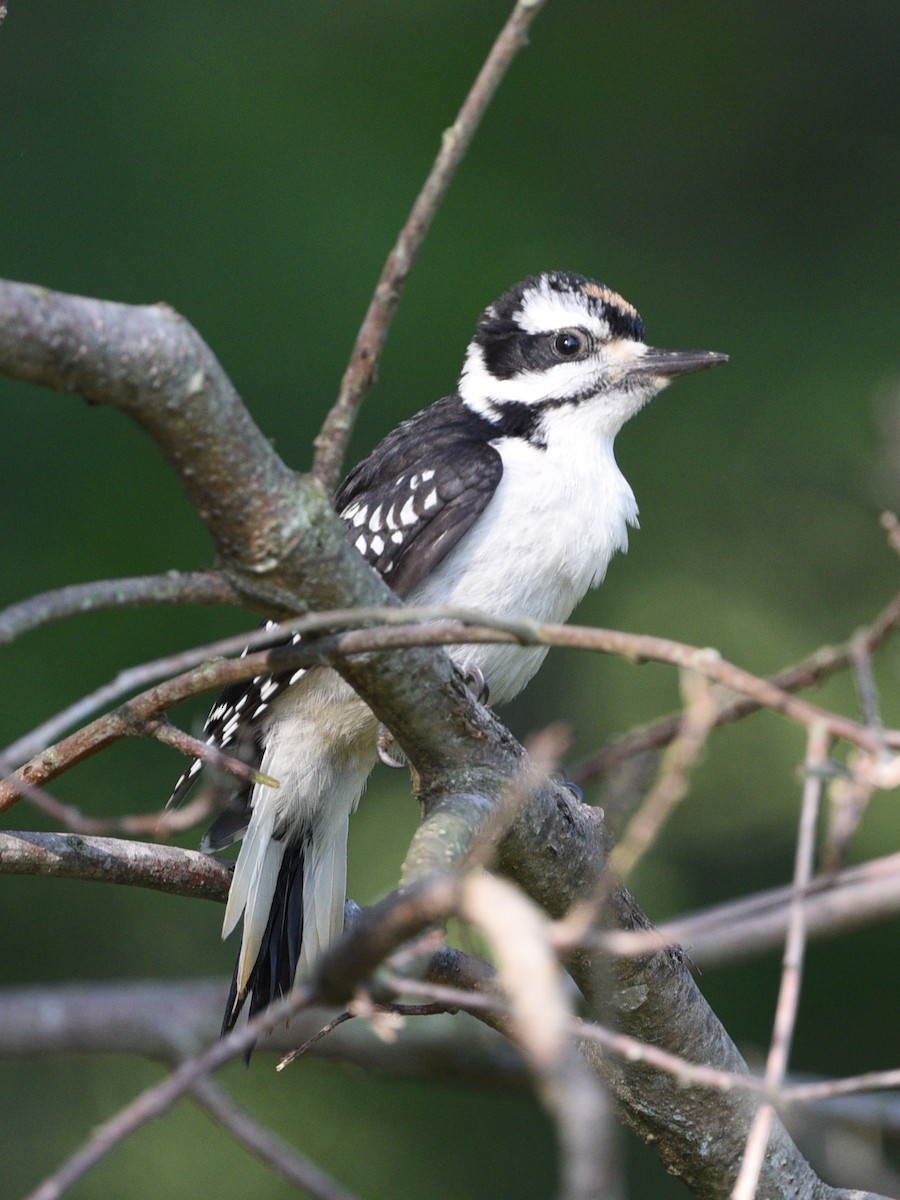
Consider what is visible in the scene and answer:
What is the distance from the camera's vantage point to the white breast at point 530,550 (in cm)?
280

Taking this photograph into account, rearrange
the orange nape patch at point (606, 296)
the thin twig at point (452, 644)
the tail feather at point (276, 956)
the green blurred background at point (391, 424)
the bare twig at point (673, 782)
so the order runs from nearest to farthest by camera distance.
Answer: the bare twig at point (673, 782)
the thin twig at point (452, 644)
the tail feather at point (276, 956)
the orange nape patch at point (606, 296)
the green blurred background at point (391, 424)

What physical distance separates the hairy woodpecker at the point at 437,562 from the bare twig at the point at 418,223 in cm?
111

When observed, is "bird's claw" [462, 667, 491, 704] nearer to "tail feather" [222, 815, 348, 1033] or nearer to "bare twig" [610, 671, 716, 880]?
"tail feather" [222, 815, 348, 1033]

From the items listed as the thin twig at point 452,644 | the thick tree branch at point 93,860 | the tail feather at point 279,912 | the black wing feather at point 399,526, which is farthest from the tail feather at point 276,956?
the thin twig at point 452,644

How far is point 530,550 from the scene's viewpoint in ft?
9.23

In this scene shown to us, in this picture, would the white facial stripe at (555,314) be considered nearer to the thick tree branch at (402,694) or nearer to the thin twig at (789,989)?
the thick tree branch at (402,694)

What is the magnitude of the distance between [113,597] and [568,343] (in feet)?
6.19

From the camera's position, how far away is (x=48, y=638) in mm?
4391

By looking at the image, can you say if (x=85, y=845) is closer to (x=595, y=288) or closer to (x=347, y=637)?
(x=347, y=637)

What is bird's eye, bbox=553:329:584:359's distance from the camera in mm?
3156

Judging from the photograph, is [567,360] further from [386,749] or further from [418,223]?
[418,223]

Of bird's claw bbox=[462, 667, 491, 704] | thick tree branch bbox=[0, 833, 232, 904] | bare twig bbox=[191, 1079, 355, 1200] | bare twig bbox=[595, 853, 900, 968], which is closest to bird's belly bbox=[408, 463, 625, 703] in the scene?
bird's claw bbox=[462, 667, 491, 704]

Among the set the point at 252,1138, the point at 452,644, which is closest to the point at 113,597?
the point at 452,644

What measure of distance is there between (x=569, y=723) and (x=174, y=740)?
313 centimetres
